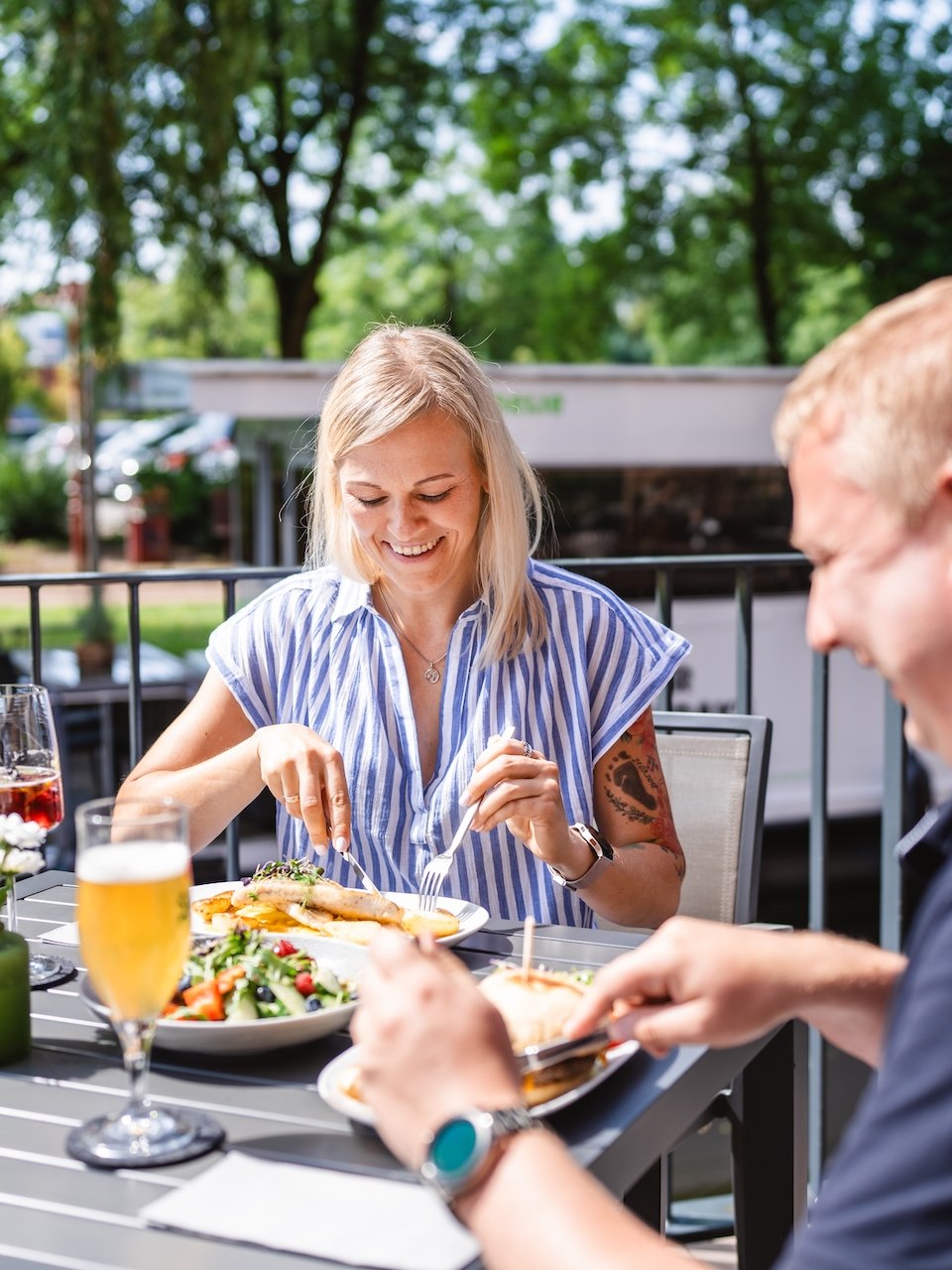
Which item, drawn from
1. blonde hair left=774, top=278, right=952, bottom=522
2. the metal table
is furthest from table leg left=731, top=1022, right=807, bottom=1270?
blonde hair left=774, top=278, right=952, bottom=522

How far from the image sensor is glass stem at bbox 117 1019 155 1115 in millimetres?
1105

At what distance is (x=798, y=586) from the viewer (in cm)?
734

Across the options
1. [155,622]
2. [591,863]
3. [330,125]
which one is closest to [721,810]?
[591,863]

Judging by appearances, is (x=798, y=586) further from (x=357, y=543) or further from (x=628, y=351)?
(x=628, y=351)

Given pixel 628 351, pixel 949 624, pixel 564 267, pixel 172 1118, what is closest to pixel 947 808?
pixel 949 624

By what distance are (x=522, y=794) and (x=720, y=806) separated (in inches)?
24.8

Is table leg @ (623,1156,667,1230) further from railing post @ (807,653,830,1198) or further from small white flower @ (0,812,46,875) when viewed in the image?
railing post @ (807,653,830,1198)

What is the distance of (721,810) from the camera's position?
228 centimetres

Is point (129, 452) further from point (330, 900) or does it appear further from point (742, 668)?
point (330, 900)

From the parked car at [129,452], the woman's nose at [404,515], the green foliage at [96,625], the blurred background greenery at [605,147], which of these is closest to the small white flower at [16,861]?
the woman's nose at [404,515]

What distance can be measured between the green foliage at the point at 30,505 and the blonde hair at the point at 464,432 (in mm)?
20463

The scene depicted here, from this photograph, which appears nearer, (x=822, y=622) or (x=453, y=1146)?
(x=453, y=1146)

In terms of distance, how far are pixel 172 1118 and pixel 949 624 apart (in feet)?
2.42

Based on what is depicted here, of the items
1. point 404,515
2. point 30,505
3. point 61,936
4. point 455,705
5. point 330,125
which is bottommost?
point 61,936
